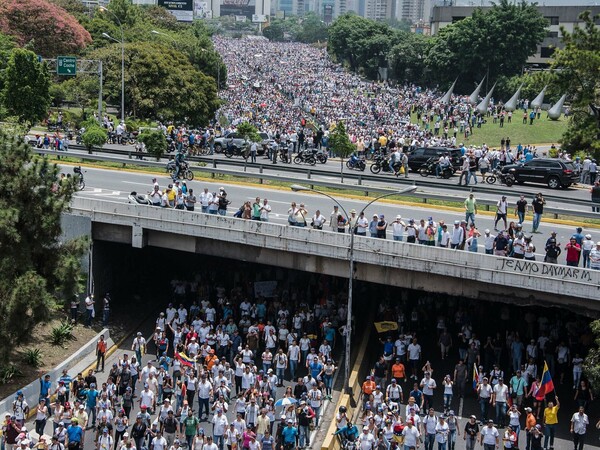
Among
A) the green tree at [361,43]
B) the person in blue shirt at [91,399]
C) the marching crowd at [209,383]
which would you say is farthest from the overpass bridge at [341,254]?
the green tree at [361,43]

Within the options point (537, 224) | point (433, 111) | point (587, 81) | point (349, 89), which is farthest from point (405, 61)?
point (537, 224)

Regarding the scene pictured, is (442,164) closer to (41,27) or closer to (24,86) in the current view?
(24,86)

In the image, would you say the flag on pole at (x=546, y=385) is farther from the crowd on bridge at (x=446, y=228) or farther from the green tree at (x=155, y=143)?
the green tree at (x=155, y=143)

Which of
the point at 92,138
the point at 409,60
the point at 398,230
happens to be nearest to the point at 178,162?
the point at 92,138

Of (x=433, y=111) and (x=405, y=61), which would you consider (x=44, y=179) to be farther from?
(x=405, y=61)

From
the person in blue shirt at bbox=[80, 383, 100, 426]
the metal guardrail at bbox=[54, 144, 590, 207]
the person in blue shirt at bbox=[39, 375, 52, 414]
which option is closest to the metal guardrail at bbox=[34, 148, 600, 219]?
the metal guardrail at bbox=[54, 144, 590, 207]
